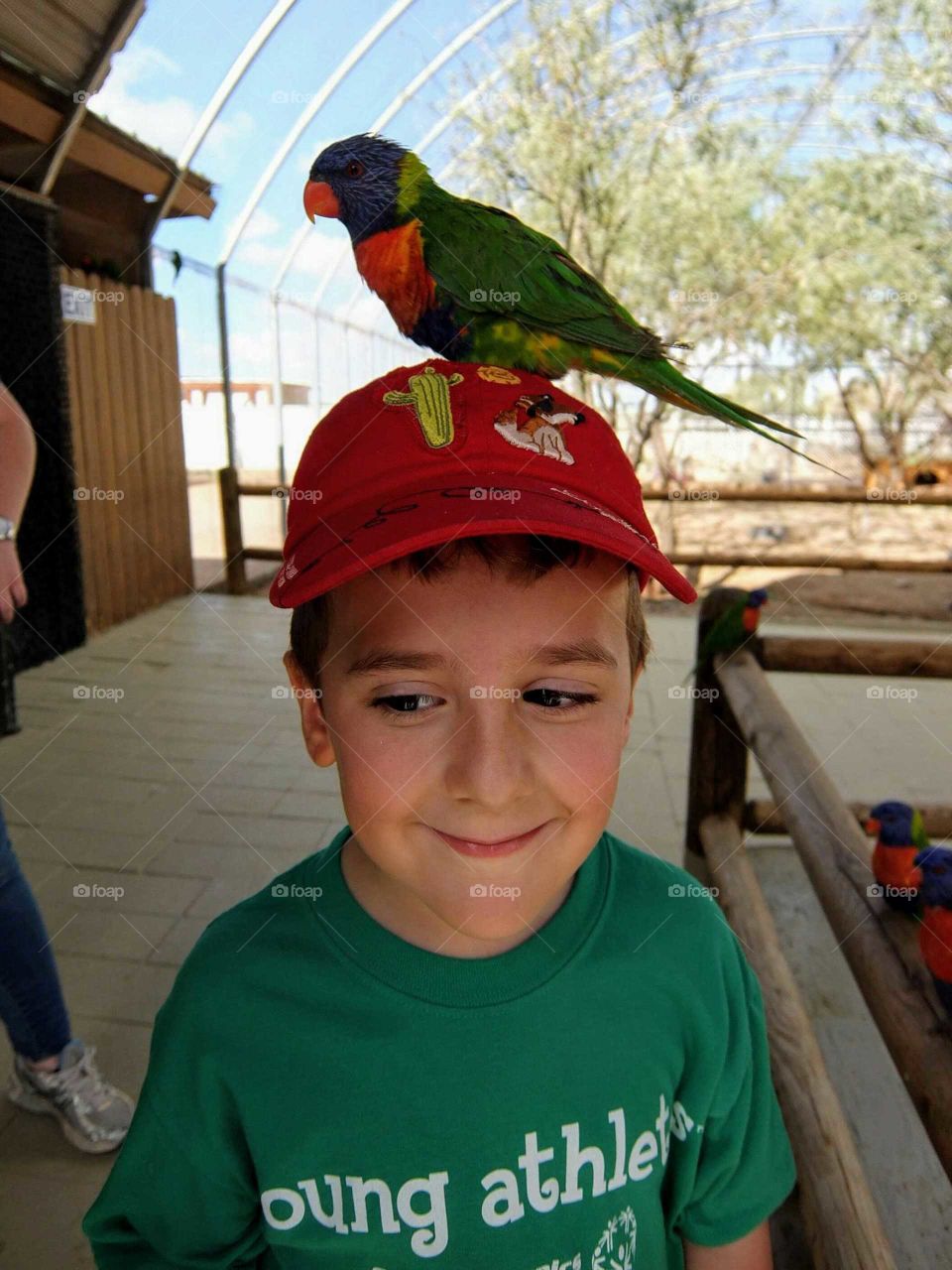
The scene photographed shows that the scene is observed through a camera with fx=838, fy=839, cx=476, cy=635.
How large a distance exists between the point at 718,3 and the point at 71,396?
14.7ft

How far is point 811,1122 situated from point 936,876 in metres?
0.53

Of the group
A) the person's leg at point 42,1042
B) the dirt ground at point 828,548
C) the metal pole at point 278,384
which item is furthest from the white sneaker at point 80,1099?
the metal pole at point 278,384

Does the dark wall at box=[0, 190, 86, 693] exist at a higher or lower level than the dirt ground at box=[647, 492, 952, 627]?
higher

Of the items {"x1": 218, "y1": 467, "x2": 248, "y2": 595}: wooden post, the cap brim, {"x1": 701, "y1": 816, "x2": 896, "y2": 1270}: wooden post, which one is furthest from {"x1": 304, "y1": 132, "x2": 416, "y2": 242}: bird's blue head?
{"x1": 218, "y1": 467, "x2": 248, "y2": 595}: wooden post

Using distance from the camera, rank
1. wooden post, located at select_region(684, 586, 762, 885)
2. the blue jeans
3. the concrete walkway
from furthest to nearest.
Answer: wooden post, located at select_region(684, 586, 762, 885) < the concrete walkway < the blue jeans

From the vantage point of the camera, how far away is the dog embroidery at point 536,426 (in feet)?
2.21

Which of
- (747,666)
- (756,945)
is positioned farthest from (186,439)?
(756,945)

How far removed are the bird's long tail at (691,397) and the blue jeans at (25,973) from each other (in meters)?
1.16

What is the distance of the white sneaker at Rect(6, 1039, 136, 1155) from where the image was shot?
1.49 meters

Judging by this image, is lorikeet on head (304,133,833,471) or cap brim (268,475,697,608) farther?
lorikeet on head (304,133,833,471)

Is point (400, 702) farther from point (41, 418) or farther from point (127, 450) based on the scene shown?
point (127, 450)

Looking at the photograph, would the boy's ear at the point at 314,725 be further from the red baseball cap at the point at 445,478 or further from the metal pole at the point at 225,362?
the metal pole at the point at 225,362

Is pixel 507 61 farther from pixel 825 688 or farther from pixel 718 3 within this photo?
pixel 825 688

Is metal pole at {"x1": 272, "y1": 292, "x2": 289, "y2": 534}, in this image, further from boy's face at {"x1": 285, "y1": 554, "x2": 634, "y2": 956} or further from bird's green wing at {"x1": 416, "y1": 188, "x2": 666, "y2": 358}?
boy's face at {"x1": 285, "y1": 554, "x2": 634, "y2": 956}
